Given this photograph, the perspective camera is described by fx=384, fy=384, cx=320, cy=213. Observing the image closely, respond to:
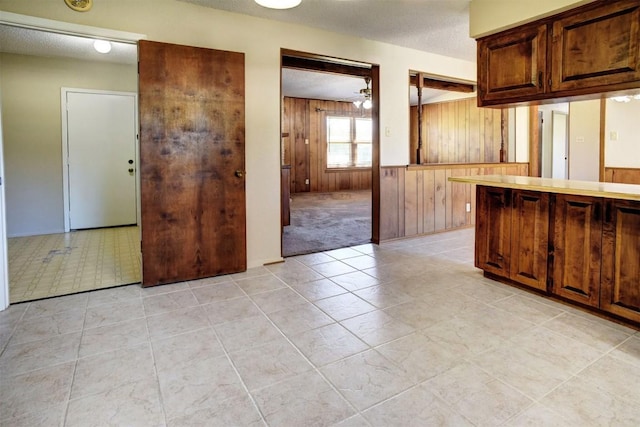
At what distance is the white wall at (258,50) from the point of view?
10.1 ft

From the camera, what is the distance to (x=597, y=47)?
2557 millimetres

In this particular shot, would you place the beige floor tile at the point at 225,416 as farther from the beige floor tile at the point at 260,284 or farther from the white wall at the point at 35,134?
the white wall at the point at 35,134

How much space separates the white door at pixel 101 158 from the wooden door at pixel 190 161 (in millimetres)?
3042

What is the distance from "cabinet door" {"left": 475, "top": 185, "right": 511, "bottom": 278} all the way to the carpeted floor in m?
1.69

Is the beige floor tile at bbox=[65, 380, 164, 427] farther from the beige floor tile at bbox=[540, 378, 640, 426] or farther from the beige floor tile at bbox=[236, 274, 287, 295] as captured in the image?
the beige floor tile at bbox=[540, 378, 640, 426]

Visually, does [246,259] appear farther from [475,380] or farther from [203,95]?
[475,380]

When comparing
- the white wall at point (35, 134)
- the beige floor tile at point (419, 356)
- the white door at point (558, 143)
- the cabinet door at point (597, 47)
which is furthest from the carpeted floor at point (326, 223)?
the white door at point (558, 143)

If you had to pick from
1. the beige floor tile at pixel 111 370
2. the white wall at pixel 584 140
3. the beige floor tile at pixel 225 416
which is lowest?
the beige floor tile at pixel 225 416

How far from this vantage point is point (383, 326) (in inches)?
96.1

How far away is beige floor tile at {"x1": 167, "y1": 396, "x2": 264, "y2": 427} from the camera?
156 centimetres

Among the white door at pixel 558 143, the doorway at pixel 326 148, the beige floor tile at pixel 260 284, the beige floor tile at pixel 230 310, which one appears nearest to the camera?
the beige floor tile at pixel 230 310

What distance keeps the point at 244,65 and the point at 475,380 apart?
310 cm

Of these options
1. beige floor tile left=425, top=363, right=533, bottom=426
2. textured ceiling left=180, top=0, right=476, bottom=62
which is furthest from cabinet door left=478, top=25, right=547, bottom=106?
beige floor tile left=425, top=363, right=533, bottom=426

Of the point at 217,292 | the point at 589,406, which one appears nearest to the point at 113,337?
the point at 217,292
